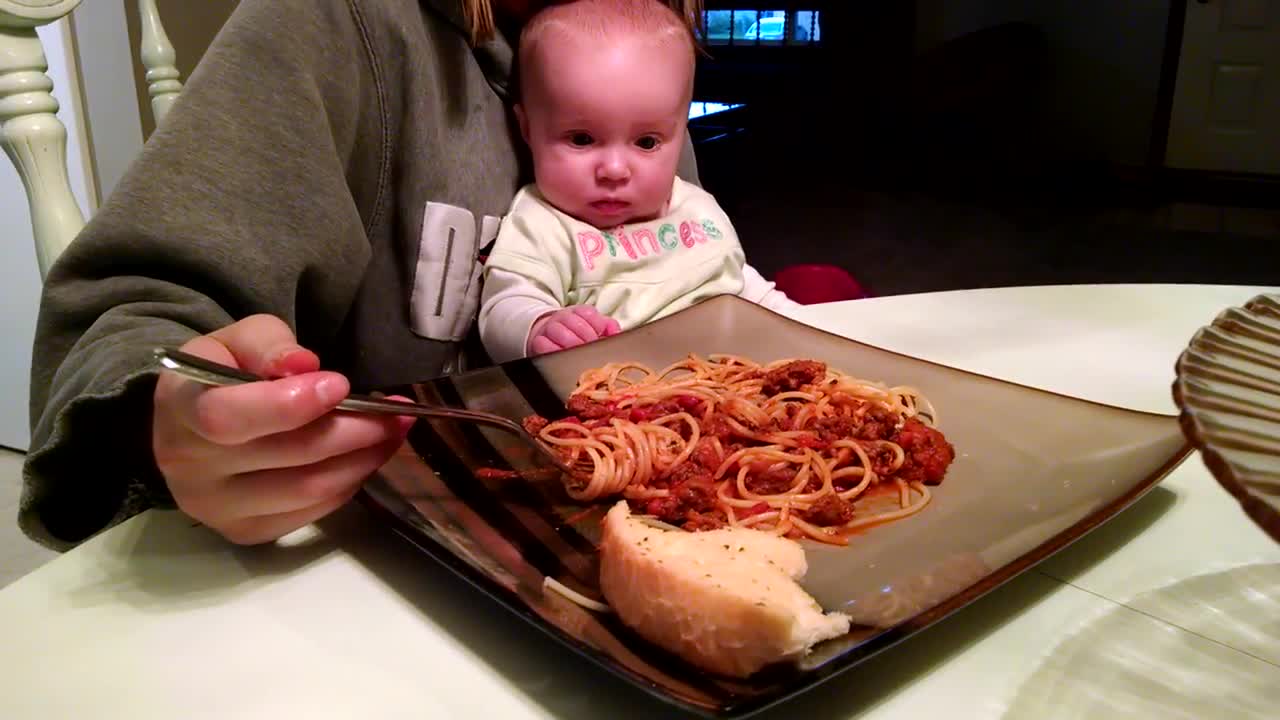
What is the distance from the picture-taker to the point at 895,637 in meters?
0.48

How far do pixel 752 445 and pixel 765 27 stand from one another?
3.27 metres

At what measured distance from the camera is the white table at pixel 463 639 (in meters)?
0.49

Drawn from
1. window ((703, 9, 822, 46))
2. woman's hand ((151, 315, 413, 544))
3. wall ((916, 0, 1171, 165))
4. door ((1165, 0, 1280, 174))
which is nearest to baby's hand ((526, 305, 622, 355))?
woman's hand ((151, 315, 413, 544))

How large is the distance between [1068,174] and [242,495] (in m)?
5.64

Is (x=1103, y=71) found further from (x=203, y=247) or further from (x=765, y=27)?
(x=203, y=247)

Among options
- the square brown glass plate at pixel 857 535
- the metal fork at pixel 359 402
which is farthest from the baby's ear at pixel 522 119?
the metal fork at pixel 359 402

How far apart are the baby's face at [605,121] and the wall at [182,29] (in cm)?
155

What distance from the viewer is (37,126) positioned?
1095 millimetres

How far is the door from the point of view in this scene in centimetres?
498

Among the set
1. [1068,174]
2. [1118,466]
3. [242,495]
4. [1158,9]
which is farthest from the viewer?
[1068,174]

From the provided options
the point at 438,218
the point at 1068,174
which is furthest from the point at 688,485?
the point at 1068,174

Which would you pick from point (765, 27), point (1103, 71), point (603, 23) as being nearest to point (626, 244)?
point (603, 23)

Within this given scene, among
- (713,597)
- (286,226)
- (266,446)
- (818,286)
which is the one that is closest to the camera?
(713,597)

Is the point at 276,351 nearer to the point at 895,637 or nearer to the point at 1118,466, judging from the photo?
the point at 895,637
